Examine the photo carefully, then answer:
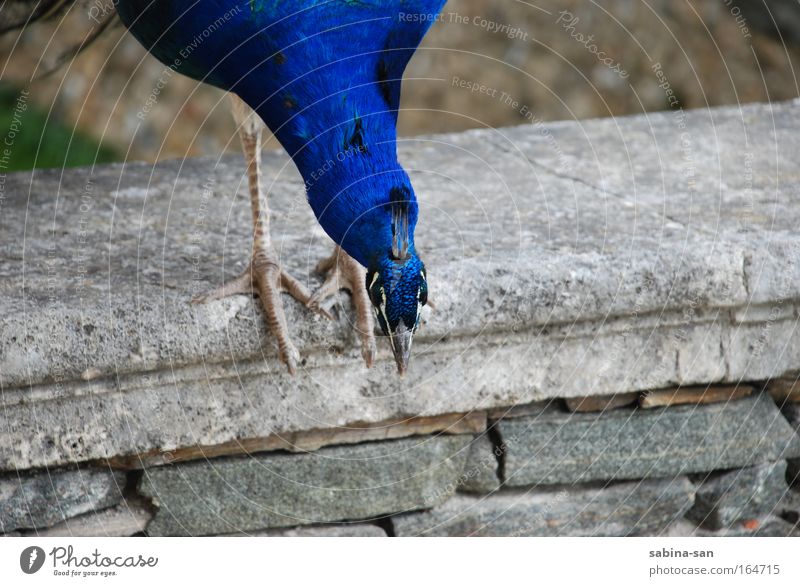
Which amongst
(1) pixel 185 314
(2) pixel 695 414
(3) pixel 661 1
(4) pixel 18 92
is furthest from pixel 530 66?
(1) pixel 185 314

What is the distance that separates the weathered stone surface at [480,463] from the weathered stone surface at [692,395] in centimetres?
39

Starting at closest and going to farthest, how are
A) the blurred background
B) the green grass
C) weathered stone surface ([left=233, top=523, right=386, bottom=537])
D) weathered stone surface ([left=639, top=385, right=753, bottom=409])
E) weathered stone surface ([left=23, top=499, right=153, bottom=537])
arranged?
weathered stone surface ([left=23, top=499, right=153, bottom=537]), weathered stone surface ([left=233, top=523, right=386, bottom=537]), weathered stone surface ([left=639, top=385, right=753, bottom=409]), the green grass, the blurred background

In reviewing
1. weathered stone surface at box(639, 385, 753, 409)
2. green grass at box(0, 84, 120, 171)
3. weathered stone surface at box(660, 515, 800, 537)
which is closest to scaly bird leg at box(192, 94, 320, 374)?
weathered stone surface at box(639, 385, 753, 409)

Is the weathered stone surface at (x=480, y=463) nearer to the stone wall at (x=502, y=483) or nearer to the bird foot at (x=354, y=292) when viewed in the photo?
the stone wall at (x=502, y=483)

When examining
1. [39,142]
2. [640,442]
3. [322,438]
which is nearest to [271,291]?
[322,438]

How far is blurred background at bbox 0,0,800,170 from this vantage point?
230 inches

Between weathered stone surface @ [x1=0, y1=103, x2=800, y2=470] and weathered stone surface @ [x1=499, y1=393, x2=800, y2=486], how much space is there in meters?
0.10

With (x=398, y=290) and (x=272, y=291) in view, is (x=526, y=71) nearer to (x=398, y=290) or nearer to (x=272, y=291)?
(x=272, y=291)

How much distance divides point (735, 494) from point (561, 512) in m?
0.47

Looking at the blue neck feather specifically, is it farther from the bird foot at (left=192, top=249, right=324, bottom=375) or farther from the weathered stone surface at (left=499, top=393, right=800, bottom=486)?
the weathered stone surface at (left=499, top=393, right=800, bottom=486)

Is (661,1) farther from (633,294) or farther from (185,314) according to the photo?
(185,314)

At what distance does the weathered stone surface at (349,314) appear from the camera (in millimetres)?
2078

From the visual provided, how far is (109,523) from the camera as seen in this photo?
7.27 feet

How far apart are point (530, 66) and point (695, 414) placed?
4.26 metres
